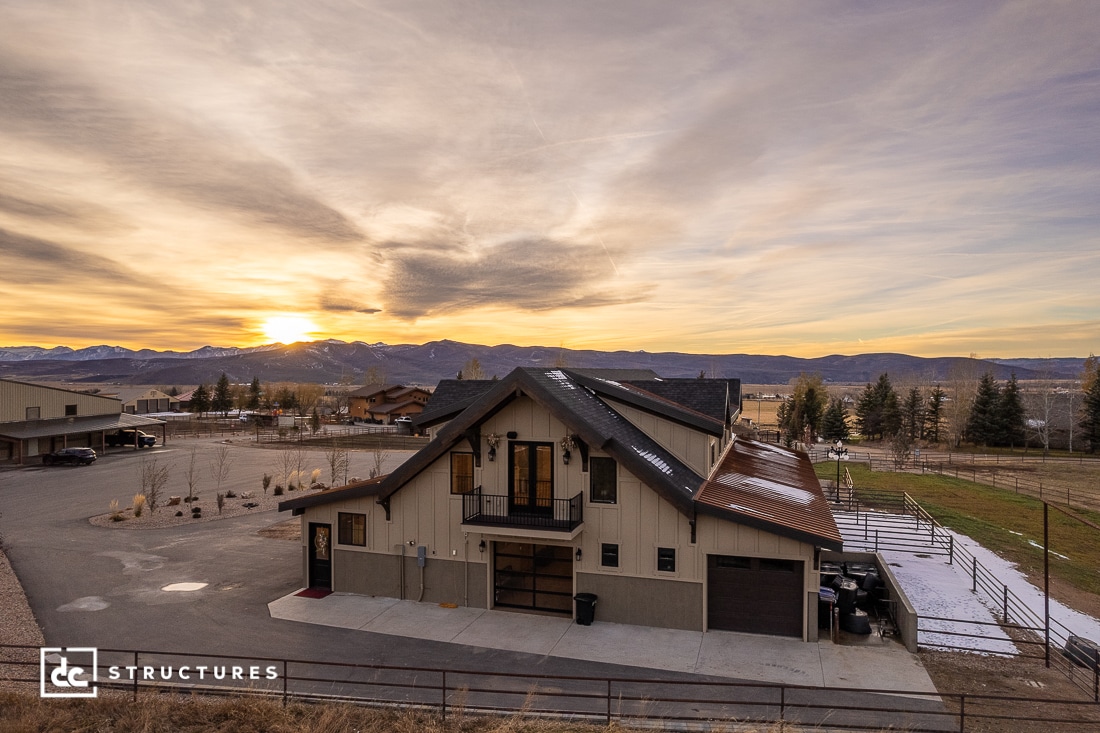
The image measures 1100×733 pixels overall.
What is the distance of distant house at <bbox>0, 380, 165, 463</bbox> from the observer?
169 feet

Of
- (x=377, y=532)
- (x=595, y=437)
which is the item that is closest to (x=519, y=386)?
(x=595, y=437)

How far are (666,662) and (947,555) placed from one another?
58.3 ft

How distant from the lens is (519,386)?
58.4ft

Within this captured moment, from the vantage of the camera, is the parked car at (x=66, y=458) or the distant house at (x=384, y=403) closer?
the parked car at (x=66, y=458)

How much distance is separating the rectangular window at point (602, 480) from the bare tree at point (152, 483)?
89.3 feet

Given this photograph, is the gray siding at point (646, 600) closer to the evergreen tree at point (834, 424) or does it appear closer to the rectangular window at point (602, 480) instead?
the rectangular window at point (602, 480)

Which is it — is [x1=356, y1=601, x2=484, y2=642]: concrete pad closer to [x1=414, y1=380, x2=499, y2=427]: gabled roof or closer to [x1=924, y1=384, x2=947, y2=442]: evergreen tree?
[x1=414, y1=380, x2=499, y2=427]: gabled roof

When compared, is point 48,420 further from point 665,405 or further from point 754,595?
point 754,595

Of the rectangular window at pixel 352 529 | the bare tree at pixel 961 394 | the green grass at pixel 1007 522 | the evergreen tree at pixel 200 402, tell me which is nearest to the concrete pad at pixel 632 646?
the rectangular window at pixel 352 529

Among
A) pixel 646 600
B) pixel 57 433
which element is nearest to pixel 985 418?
pixel 646 600

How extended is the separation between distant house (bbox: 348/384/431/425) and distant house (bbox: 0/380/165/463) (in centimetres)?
4036

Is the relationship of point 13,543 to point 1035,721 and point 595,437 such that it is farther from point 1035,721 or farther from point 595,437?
point 1035,721

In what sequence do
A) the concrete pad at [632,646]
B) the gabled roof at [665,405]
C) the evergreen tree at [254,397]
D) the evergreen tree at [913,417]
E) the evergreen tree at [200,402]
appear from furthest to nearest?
the evergreen tree at [254,397], the evergreen tree at [200,402], the evergreen tree at [913,417], the gabled roof at [665,405], the concrete pad at [632,646]

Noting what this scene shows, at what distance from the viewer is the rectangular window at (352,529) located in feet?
65.6
